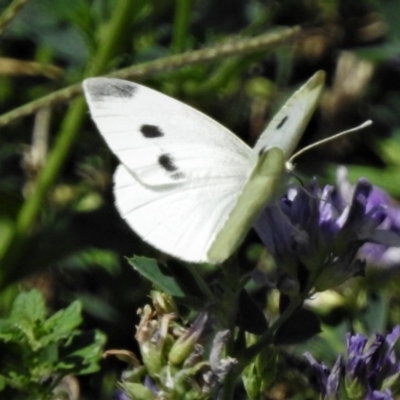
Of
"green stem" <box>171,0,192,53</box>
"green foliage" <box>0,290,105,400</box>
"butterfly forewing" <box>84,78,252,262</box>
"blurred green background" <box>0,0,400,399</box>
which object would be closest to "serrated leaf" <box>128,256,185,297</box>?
"butterfly forewing" <box>84,78,252,262</box>

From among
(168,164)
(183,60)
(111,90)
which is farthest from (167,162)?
(183,60)

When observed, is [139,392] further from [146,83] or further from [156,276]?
[146,83]

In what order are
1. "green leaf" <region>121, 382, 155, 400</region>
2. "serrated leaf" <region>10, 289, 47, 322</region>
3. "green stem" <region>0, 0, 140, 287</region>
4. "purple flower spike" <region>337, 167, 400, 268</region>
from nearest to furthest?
"green leaf" <region>121, 382, 155, 400</region> → "purple flower spike" <region>337, 167, 400, 268</region> → "serrated leaf" <region>10, 289, 47, 322</region> → "green stem" <region>0, 0, 140, 287</region>

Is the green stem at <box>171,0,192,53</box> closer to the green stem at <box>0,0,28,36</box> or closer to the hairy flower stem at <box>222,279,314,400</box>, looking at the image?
the green stem at <box>0,0,28,36</box>

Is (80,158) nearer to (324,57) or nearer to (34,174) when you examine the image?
(34,174)

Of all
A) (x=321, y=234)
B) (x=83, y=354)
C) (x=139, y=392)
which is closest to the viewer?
(x=139, y=392)

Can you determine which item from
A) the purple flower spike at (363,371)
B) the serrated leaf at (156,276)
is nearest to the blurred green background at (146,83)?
the purple flower spike at (363,371)
